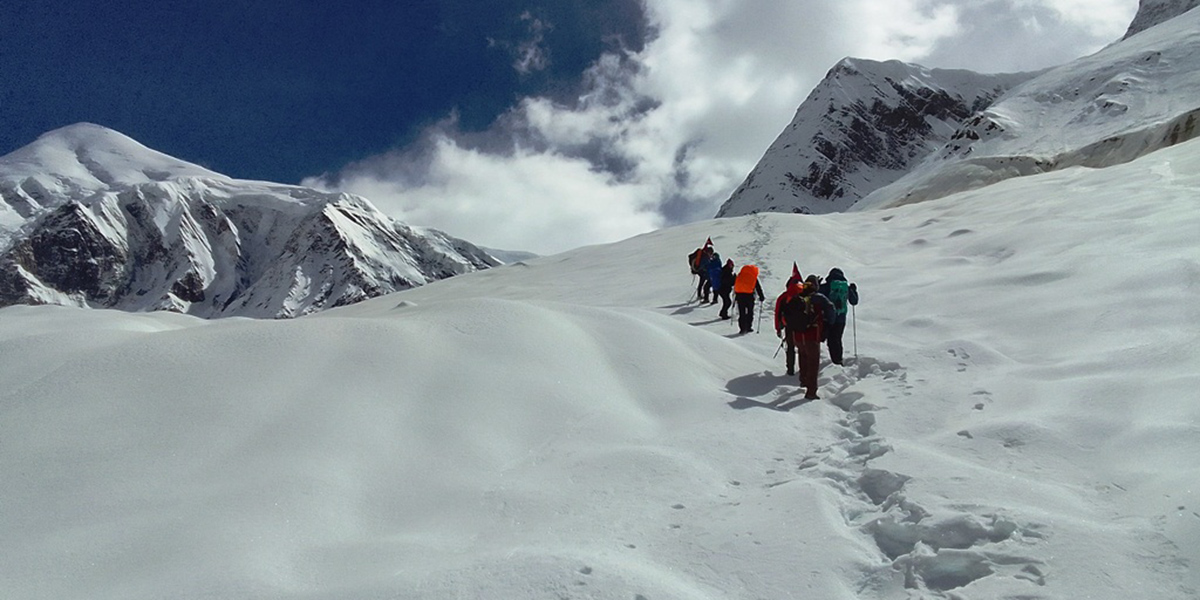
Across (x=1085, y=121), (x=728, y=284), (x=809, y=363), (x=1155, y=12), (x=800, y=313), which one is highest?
(x=1155, y=12)

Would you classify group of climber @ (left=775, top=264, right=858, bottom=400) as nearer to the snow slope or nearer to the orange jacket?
the orange jacket

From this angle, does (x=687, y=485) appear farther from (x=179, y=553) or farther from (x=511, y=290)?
(x=511, y=290)

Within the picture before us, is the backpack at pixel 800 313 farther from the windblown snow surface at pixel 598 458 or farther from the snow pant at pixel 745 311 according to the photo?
the snow pant at pixel 745 311

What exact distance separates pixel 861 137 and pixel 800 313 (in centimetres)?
15247

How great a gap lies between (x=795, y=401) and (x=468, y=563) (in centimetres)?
511

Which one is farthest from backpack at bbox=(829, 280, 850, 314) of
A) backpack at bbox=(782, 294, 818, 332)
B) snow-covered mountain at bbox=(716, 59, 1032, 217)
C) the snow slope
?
snow-covered mountain at bbox=(716, 59, 1032, 217)

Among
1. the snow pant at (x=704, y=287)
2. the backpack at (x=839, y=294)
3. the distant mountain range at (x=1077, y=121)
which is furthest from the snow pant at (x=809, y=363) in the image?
the distant mountain range at (x=1077, y=121)

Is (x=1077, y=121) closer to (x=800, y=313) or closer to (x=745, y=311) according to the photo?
(x=745, y=311)

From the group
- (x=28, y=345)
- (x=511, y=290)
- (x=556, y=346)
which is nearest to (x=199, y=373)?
(x=28, y=345)

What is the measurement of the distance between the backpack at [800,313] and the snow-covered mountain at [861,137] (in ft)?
439

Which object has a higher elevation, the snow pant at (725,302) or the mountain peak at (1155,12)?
the mountain peak at (1155,12)

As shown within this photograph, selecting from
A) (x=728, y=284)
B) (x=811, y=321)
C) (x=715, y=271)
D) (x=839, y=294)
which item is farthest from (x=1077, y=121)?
(x=811, y=321)

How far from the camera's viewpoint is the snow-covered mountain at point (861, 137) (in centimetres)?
14338

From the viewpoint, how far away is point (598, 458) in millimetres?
5984
